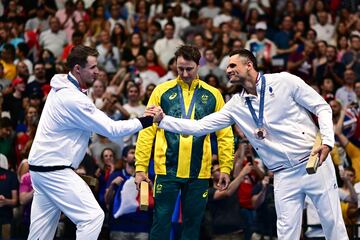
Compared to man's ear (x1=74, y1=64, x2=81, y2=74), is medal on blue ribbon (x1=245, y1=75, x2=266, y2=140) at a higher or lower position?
lower

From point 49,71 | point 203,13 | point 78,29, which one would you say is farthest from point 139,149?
point 203,13

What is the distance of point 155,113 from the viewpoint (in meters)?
10.2

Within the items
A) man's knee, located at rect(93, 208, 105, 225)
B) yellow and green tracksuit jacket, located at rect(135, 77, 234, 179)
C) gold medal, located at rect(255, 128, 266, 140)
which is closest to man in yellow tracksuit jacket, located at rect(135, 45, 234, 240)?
yellow and green tracksuit jacket, located at rect(135, 77, 234, 179)

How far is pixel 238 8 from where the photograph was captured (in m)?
21.4

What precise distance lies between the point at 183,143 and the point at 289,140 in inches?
52.4

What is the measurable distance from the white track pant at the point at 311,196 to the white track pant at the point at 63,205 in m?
1.82

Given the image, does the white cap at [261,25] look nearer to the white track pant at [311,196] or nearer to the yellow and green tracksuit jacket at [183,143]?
the yellow and green tracksuit jacket at [183,143]

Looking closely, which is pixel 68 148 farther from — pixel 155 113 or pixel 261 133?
pixel 261 133

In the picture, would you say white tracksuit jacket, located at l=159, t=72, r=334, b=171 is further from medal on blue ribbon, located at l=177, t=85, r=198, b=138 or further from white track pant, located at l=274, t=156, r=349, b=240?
medal on blue ribbon, located at l=177, t=85, r=198, b=138

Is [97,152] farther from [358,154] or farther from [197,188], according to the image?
[197,188]

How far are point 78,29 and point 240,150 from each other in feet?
21.7

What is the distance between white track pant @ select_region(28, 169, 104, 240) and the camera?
9.75 m

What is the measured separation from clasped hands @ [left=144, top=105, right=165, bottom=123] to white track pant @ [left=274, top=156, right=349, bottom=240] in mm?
1394

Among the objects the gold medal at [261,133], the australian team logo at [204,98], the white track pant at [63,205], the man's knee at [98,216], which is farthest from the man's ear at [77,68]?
the gold medal at [261,133]
